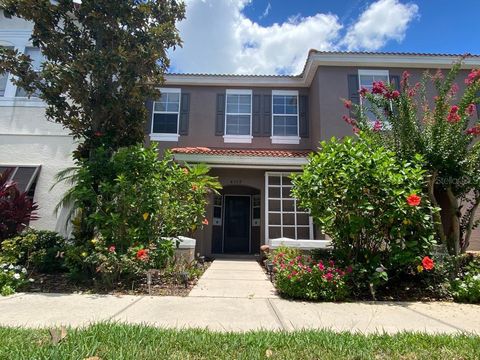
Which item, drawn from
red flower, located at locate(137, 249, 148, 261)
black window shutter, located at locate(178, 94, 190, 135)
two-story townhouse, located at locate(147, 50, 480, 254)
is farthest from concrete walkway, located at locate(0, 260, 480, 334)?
black window shutter, located at locate(178, 94, 190, 135)

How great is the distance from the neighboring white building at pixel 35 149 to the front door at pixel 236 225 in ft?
18.9

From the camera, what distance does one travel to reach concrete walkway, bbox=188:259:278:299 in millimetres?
5594

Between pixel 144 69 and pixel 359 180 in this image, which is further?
pixel 144 69

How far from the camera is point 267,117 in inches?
510

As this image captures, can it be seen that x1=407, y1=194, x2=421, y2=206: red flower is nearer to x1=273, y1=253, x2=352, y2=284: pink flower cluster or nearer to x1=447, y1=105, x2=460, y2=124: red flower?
x1=273, y1=253, x2=352, y2=284: pink flower cluster

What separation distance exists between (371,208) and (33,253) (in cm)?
653

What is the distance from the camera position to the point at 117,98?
276 inches

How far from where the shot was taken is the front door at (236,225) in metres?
12.8

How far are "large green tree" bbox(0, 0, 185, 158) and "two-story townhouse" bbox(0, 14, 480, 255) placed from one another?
8.74 feet

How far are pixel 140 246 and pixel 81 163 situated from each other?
228 cm

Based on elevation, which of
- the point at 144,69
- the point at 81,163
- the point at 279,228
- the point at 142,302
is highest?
the point at 144,69

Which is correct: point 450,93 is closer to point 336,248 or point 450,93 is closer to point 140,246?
point 336,248

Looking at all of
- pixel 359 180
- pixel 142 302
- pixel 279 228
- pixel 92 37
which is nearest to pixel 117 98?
pixel 92 37

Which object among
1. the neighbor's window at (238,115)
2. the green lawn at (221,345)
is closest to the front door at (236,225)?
the neighbor's window at (238,115)
